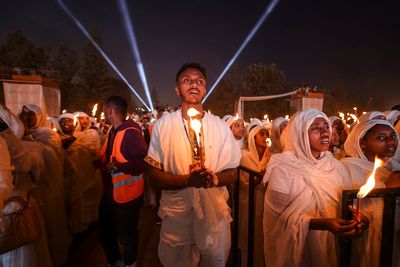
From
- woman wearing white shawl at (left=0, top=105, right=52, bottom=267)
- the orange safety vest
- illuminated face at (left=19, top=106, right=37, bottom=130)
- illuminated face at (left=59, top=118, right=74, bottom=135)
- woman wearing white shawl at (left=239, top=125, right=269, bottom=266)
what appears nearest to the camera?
woman wearing white shawl at (left=0, top=105, right=52, bottom=267)

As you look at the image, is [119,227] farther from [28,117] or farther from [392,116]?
[392,116]

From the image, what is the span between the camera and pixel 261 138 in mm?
4703

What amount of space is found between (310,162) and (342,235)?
813mm

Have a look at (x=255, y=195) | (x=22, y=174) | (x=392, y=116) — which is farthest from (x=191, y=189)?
(x=392, y=116)

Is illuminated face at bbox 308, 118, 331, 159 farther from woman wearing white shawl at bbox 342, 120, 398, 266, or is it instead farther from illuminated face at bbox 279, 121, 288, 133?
illuminated face at bbox 279, 121, 288, 133

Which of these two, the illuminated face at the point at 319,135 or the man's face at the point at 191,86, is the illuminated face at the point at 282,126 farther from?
the man's face at the point at 191,86

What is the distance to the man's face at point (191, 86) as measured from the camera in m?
2.56

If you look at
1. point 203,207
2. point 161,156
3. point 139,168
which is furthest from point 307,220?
point 139,168

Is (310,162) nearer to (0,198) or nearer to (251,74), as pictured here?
(0,198)

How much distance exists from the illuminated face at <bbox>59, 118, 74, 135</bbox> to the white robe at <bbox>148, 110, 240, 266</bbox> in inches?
167

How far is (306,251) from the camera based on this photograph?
2.54 meters

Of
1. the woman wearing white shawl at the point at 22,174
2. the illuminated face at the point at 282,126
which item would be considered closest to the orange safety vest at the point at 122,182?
the woman wearing white shawl at the point at 22,174

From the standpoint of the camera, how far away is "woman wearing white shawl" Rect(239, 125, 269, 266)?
3484mm

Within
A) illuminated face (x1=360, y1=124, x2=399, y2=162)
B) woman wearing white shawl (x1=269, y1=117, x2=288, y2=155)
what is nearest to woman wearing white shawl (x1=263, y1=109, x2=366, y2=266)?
illuminated face (x1=360, y1=124, x2=399, y2=162)
